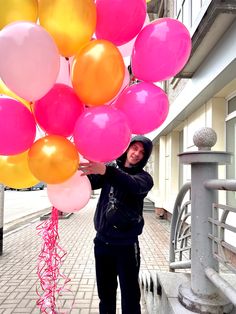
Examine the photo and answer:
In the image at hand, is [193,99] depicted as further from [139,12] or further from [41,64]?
[41,64]

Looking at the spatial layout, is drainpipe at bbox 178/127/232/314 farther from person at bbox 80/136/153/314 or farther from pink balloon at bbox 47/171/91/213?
pink balloon at bbox 47/171/91/213

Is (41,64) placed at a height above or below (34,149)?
above

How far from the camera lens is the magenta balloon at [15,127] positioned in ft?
5.50

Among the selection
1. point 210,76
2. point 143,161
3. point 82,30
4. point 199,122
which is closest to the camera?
point 82,30

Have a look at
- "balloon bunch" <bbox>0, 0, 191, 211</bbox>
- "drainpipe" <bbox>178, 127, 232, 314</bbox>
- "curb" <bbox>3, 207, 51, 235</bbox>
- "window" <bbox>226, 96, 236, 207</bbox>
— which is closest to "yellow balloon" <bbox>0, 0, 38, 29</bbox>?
"balloon bunch" <bbox>0, 0, 191, 211</bbox>

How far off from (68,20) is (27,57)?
0.28 meters

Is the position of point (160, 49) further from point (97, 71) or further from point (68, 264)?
point (68, 264)

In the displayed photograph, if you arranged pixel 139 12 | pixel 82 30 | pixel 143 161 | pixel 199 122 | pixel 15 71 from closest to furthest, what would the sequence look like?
1. pixel 15 71
2. pixel 82 30
3. pixel 139 12
4. pixel 143 161
5. pixel 199 122

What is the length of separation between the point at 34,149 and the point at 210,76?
3.81 meters

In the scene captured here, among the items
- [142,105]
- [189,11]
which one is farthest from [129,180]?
[189,11]

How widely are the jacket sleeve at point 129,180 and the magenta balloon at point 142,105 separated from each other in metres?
0.29

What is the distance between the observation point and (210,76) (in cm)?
497

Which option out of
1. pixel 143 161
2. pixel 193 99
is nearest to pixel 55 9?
pixel 143 161

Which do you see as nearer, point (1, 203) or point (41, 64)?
point (41, 64)
